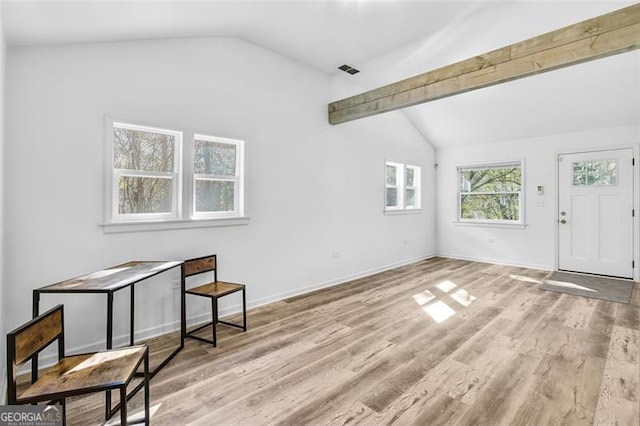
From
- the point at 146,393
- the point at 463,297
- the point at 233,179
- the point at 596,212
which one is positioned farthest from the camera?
the point at 596,212

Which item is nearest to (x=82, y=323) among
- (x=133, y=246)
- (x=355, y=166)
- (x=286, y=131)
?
(x=133, y=246)

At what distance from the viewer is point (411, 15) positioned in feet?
10.8

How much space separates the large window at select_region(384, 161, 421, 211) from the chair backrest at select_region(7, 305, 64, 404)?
195 inches

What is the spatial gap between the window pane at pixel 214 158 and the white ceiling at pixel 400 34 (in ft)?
3.63

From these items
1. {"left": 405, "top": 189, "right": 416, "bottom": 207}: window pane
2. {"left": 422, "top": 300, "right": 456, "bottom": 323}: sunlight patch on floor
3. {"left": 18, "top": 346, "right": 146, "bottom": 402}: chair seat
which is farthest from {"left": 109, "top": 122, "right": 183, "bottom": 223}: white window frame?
{"left": 405, "top": 189, "right": 416, "bottom": 207}: window pane

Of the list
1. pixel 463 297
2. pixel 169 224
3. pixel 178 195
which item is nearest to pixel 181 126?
pixel 178 195

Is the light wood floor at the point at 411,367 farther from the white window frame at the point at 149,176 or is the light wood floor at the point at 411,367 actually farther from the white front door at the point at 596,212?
the white front door at the point at 596,212

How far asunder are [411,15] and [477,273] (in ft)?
14.1

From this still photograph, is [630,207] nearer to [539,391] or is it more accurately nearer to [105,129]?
[539,391]

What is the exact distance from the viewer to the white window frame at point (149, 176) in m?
2.78

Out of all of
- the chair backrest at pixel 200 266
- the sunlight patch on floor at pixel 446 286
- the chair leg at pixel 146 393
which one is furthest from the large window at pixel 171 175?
the sunlight patch on floor at pixel 446 286

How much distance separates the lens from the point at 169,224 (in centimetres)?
307

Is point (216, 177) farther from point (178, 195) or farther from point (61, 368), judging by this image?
point (61, 368)

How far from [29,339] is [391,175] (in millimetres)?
5644
